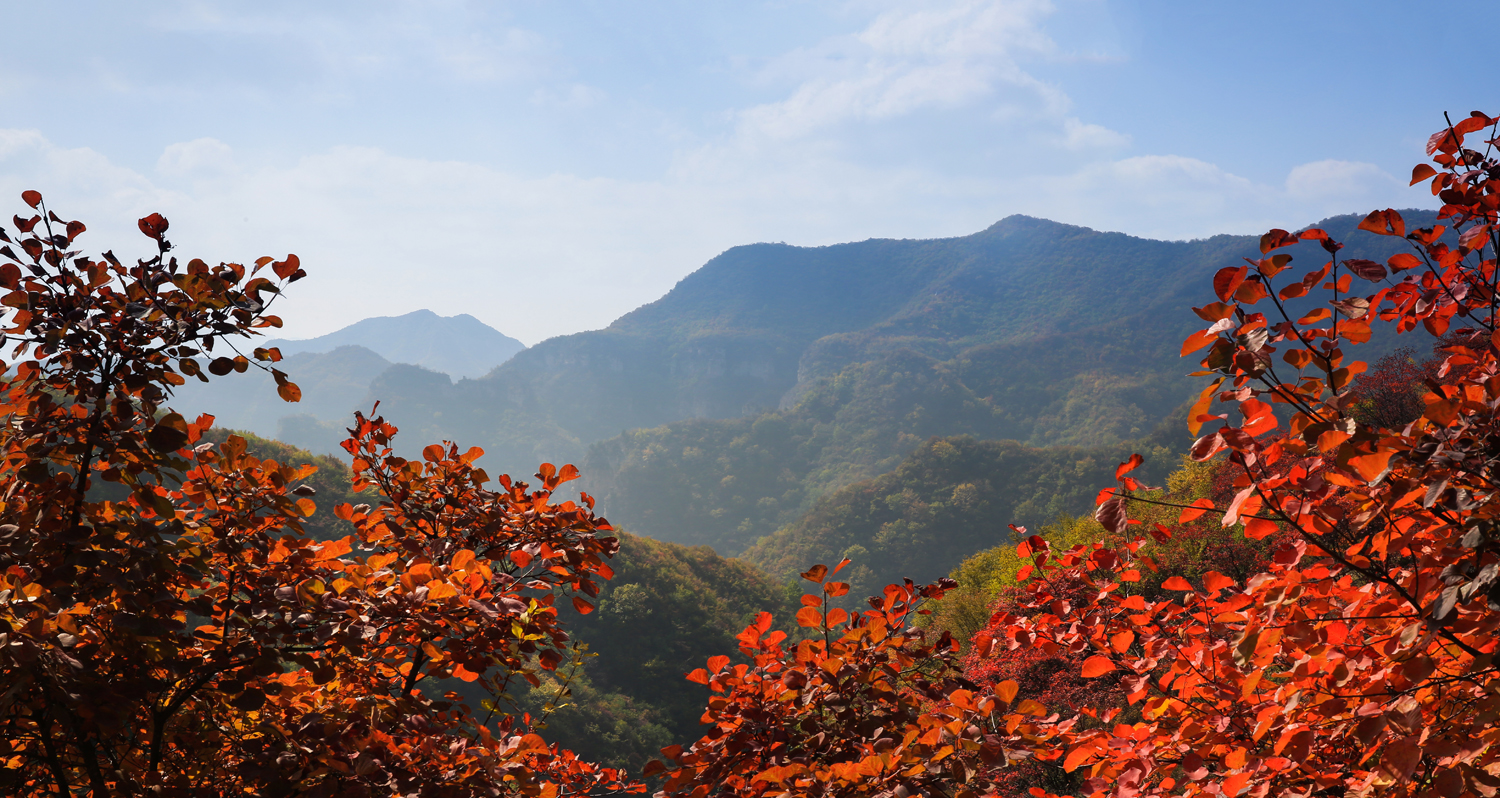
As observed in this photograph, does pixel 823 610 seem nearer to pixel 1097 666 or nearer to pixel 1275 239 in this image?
pixel 1097 666

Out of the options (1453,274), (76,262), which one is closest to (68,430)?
(76,262)

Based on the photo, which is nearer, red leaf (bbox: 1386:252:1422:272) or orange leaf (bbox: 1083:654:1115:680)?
red leaf (bbox: 1386:252:1422:272)

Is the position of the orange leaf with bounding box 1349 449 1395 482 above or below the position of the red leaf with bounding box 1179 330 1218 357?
below

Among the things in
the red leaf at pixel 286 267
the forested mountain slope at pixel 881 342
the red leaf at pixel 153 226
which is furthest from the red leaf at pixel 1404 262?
the forested mountain slope at pixel 881 342

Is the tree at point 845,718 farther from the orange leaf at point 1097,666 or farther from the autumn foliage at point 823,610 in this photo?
the orange leaf at point 1097,666

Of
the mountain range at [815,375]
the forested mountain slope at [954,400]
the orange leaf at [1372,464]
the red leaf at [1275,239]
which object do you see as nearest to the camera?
the orange leaf at [1372,464]

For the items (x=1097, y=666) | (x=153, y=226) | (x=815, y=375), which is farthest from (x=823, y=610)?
(x=815, y=375)

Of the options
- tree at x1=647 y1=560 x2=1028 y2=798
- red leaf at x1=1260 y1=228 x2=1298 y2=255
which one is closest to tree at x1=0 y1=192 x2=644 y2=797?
tree at x1=647 y1=560 x2=1028 y2=798

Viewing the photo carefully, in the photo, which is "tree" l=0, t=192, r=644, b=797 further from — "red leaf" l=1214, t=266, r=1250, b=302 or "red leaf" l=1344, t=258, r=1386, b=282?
"red leaf" l=1344, t=258, r=1386, b=282

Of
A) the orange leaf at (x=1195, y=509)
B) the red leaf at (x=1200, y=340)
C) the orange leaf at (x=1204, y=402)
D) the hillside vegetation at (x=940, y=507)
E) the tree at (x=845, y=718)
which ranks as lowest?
the hillside vegetation at (x=940, y=507)

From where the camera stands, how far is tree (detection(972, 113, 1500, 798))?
1.09m

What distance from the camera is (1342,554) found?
4.81ft

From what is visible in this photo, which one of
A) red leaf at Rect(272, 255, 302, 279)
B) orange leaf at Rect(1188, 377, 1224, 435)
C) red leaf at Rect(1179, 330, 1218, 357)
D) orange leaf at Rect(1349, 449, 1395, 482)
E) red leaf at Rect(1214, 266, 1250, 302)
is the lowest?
orange leaf at Rect(1349, 449, 1395, 482)

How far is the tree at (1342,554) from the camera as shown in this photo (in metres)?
1.09
